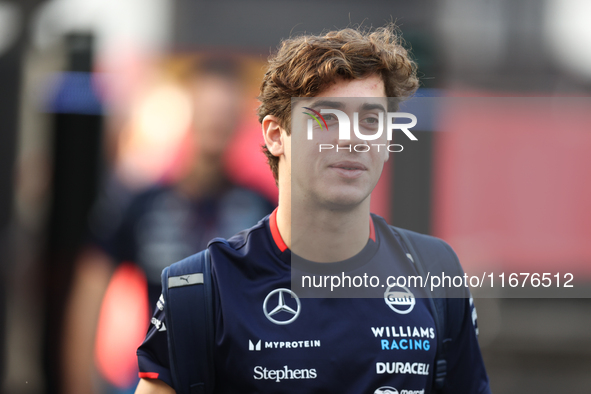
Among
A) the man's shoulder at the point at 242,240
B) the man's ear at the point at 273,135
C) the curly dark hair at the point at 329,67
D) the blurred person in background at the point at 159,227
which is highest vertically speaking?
the curly dark hair at the point at 329,67

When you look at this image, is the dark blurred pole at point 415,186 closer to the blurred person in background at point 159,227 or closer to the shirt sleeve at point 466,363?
the blurred person in background at point 159,227

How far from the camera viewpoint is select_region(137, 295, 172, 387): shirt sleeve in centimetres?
144

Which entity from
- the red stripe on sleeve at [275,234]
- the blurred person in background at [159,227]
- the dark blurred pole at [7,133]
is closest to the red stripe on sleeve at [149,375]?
the red stripe on sleeve at [275,234]

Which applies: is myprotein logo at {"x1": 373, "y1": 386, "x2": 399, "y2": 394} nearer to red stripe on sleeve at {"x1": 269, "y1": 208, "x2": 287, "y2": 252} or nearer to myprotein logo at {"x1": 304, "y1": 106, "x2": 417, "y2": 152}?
red stripe on sleeve at {"x1": 269, "y1": 208, "x2": 287, "y2": 252}

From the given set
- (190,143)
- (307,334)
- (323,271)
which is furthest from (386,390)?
(190,143)

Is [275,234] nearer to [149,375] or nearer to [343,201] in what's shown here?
[343,201]

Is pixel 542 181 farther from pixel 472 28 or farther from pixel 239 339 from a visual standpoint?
pixel 239 339

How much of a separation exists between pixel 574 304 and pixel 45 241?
4.54 meters

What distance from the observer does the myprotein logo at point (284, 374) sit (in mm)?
1392

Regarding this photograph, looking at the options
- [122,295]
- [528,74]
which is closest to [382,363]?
[122,295]

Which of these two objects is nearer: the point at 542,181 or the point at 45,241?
the point at 542,181

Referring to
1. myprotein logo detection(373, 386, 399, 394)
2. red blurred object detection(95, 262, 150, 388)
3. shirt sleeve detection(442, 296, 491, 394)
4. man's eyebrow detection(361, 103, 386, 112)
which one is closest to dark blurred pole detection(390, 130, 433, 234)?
red blurred object detection(95, 262, 150, 388)

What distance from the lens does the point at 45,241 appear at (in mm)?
4348

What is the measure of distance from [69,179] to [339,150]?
3.53 meters
